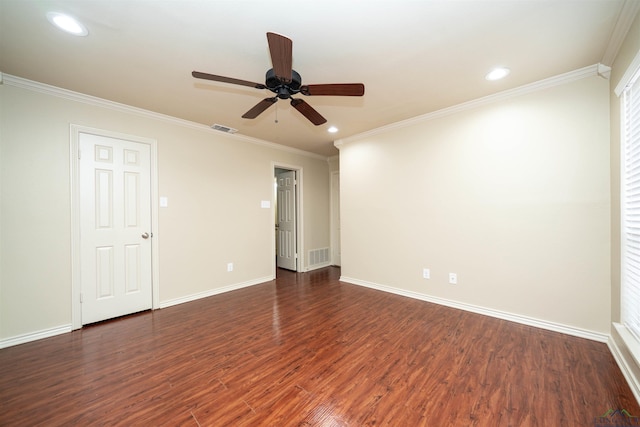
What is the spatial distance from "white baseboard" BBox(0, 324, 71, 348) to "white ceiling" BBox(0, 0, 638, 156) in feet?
8.07

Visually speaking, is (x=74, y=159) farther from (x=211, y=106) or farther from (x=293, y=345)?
(x=293, y=345)

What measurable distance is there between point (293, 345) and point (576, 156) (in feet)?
10.6

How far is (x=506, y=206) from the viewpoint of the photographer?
280cm

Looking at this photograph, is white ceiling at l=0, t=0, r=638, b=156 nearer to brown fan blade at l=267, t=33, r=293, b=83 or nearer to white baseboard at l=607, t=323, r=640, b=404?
brown fan blade at l=267, t=33, r=293, b=83

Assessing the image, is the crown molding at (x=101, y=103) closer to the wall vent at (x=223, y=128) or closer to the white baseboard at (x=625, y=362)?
the wall vent at (x=223, y=128)


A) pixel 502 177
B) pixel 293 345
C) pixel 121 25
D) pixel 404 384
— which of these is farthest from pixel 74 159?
pixel 502 177

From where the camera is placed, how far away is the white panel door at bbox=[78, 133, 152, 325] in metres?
2.79

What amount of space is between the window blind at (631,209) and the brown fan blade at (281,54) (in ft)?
7.59

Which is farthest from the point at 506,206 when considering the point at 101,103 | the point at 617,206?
the point at 101,103

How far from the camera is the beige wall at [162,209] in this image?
240 cm

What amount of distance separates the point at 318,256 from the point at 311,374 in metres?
3.57

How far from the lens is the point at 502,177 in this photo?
2.82 meters

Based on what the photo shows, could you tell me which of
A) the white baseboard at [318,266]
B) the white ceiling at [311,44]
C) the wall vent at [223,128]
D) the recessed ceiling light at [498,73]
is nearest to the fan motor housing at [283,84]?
the white ceiling at [311,44]

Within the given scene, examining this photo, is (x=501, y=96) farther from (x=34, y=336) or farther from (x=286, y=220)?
(x=34, y=336)
